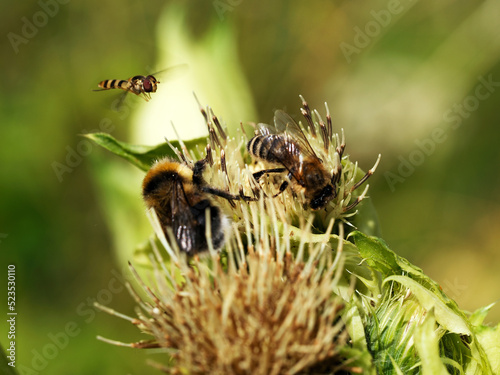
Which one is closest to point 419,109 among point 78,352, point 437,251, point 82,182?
point 437,251

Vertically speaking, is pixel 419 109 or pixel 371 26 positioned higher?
pixel 371 26

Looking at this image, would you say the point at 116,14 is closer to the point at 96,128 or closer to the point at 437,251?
the point at 96,128

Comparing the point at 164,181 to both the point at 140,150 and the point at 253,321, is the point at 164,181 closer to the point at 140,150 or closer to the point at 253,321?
the point at 140,150

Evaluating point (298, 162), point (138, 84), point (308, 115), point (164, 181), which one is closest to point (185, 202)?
point (164, 181)

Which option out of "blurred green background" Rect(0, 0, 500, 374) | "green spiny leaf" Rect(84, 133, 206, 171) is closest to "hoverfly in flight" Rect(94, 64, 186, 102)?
"green spiny leaf" Rect(84, 133, 206, 171)

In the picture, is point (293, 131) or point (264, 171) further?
point (293, 131)

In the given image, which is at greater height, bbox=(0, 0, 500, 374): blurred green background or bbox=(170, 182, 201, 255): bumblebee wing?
bbox=(0, 0, 500, 374): blurred green background

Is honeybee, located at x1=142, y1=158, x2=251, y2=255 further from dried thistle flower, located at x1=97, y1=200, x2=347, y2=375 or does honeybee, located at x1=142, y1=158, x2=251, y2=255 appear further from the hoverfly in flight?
the hoverfly in flight
